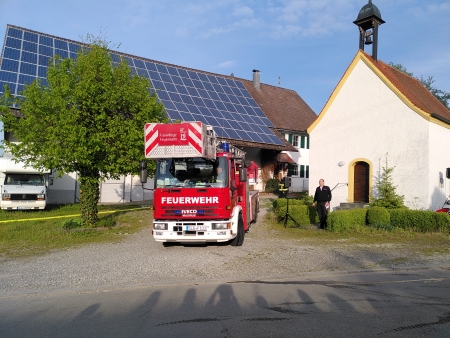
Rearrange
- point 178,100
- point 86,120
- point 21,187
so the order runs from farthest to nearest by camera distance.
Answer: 1. point 178,100
2. point 21,187
3. point 86,120

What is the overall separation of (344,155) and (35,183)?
50.8 ft

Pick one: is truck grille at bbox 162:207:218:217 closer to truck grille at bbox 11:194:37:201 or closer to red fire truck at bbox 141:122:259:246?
red fire truck at bbox 141:122:259:246

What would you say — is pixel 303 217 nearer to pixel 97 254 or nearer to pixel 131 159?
pixel 131 159

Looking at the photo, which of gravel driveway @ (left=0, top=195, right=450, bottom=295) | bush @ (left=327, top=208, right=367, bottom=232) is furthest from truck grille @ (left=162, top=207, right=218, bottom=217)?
bush @ (left=327, top=208, right=367, bottom=232)

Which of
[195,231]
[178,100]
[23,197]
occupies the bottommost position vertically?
[195,231]

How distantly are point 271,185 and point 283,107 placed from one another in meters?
9.80

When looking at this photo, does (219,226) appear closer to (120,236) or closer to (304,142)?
(120,236)

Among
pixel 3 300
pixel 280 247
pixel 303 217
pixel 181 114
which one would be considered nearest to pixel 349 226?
pixel 303 217

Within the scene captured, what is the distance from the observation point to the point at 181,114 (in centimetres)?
2620

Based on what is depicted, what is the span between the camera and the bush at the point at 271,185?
3281 centimetres

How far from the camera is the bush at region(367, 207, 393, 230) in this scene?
47.5ft

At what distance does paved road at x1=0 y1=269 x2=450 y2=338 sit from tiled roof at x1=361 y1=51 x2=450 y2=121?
12456 mm

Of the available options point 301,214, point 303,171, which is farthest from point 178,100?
point 303,171

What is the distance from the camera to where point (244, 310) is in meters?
6.09
